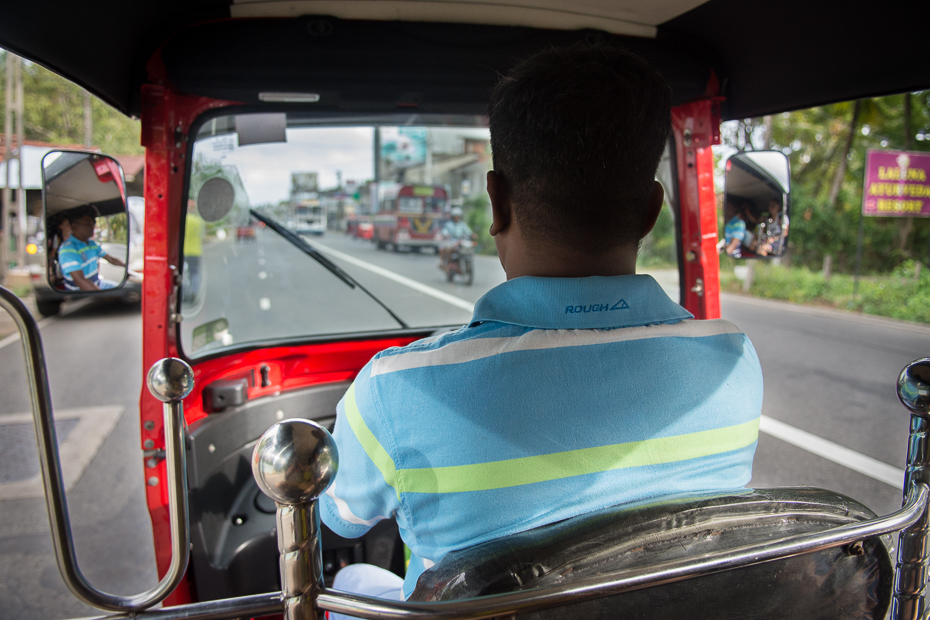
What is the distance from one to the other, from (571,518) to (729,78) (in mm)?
1911

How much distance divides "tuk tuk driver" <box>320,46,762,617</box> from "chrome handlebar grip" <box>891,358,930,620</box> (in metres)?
0.32

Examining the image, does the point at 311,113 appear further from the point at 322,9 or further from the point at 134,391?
the point at 134,391

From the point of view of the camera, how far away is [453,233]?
2.48 m

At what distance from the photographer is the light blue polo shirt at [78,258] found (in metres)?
1.59

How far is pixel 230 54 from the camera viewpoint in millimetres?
1631

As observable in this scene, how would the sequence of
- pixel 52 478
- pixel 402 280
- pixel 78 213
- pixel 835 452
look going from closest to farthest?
pixel 52 478 → pixel 78 213 → pixel 402 280 → pixel 835 452

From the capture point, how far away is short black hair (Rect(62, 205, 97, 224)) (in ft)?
5.12

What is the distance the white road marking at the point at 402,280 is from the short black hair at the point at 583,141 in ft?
3.91

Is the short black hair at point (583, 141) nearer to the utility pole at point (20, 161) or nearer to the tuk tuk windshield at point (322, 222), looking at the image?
the tuk tuk windshield at point (322, 222)

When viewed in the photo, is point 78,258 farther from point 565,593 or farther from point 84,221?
point 565,593

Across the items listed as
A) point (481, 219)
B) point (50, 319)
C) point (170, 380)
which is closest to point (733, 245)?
point (481, 219)

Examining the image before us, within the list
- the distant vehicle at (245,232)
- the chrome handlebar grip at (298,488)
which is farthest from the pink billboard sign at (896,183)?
the chrome handlebar grip at (298,488)

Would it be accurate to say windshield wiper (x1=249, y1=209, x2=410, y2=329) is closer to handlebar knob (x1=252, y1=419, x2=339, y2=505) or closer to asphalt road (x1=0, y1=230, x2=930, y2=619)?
asphalt road (x1=0, y1=230, x2=930, y2=619)

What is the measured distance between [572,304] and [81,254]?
1416mm
